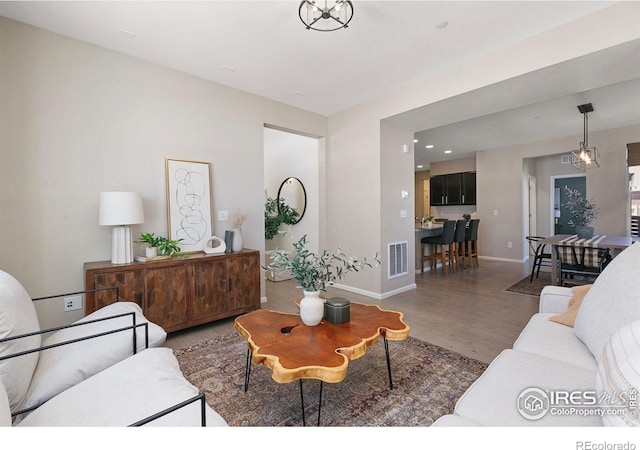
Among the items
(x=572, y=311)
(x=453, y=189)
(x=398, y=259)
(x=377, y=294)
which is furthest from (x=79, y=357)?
(x=453, y=189)

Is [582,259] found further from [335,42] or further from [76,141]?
[76,141]

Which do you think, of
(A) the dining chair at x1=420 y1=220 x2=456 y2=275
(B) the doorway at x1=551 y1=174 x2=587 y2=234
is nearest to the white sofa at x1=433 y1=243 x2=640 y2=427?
(A) the dining chair at x1=420 y1=220 x2=456 y2=275

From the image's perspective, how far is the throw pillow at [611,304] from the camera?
1.21m

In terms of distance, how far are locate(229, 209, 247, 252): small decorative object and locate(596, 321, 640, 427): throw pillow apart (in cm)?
299

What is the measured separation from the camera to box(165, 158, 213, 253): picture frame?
3115 mm

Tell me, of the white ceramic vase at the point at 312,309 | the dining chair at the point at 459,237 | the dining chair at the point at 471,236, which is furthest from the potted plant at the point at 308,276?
the dining chair at the point at 471,236

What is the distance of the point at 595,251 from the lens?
3.54 m

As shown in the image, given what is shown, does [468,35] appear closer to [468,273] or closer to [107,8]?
[107,8]

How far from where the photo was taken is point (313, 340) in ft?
5.37

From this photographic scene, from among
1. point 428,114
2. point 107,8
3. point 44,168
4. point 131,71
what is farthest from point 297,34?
point 44,168

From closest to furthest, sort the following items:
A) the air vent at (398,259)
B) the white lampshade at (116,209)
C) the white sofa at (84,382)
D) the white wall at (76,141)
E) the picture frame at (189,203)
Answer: the white sofa at (84,382) → the white wall at (76,141) → the white lampshade at (116,209) → the picture frame at (189,203) → the air vent at (398,259)

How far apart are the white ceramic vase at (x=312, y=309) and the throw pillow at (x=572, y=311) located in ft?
4.65

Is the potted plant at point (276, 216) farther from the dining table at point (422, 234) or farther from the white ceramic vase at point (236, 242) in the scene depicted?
the dining table at point (422, 234)

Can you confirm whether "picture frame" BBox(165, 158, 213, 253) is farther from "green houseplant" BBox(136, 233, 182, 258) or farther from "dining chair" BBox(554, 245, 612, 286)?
"dining chair" BBox(554, 245, 612, 286)
